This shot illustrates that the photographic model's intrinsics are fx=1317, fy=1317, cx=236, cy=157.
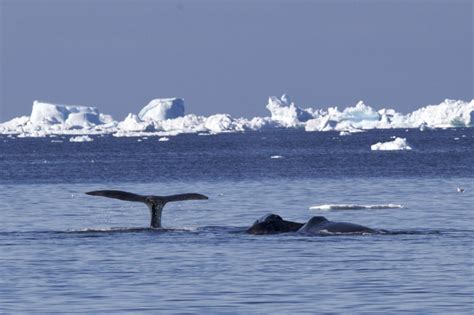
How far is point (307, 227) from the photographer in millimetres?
33312

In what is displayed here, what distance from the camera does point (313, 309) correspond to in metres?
20.5

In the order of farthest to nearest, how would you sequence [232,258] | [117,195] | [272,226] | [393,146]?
[393,146], [272,226], [117,195], [232,258]

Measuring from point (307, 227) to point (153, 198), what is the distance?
429 centimetres

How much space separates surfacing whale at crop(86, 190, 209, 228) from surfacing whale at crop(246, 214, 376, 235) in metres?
1.81

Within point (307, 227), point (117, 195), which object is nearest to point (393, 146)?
point (307, 227)

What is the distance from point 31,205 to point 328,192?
14.9 metres

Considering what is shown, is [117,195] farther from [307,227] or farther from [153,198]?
[307,227]

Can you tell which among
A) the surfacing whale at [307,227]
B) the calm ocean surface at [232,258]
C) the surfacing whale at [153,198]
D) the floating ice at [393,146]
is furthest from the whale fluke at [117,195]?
the floating ice at [393,146]

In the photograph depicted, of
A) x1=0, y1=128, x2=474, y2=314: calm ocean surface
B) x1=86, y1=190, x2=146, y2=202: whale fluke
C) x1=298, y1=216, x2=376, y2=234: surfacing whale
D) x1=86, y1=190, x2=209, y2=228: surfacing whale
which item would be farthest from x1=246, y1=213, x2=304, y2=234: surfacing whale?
x1=86, y1=190, x2=146, y2=202: whale fluke

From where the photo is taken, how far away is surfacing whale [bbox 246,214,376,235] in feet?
107

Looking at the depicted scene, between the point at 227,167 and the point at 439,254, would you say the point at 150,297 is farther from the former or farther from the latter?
the point at 227,167

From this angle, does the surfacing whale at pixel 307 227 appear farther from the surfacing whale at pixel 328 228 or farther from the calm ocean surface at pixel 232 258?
the calm ocean surface at pixel 232 258

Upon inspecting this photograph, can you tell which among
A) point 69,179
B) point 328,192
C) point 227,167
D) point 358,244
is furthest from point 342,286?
point 227,167

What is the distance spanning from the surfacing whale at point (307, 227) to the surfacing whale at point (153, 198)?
1807 mm
